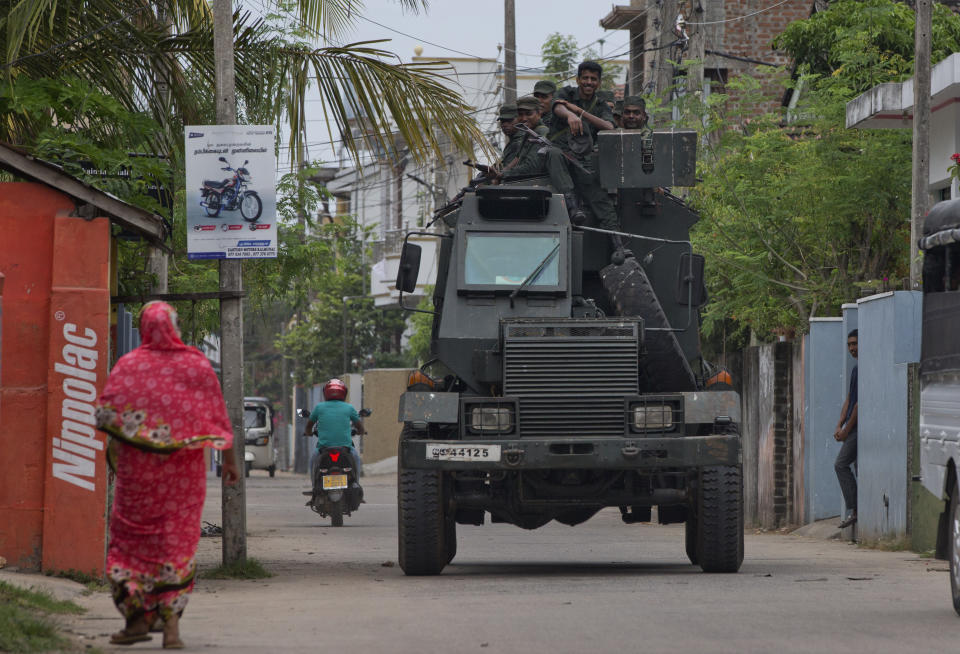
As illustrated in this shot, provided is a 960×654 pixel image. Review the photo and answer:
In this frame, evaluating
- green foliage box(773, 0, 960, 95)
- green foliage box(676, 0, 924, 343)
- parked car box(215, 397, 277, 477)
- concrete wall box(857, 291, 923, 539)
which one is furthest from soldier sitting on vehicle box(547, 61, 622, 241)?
parked car box(215, 397, 277, 477)

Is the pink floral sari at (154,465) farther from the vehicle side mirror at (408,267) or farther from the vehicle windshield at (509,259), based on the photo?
the vehicle windshield at (509,259)

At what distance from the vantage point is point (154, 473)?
7.90 metres

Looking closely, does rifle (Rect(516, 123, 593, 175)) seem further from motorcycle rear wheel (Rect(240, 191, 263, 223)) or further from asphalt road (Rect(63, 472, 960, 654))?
asphalt road (Rect(63, 472, 960, 654))

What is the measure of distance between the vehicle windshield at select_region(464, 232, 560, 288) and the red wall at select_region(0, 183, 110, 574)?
10.9 ft

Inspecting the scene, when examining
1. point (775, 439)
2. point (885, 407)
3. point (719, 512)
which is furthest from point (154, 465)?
point (775, 439)

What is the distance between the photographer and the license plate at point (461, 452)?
38.4ft

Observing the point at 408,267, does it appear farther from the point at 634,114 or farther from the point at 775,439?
the point at 775,439

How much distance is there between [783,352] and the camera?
63.9 ft

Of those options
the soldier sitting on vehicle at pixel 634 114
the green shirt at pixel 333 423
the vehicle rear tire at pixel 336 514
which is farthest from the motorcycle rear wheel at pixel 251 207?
the vehicle rear tire at pixel 336 514

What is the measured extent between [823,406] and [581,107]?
539 cm

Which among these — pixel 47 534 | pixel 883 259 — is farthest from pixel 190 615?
pixel 883 259

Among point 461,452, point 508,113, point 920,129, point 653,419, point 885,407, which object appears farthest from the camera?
point 920,129

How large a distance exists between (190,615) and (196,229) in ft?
11.6

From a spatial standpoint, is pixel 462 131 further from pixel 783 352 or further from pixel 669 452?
pixel 783 352
